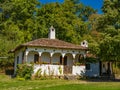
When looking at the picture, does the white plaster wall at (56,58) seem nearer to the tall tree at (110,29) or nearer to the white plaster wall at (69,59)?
the white plaster wall at (69,59)

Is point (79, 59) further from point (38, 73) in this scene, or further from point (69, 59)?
point (38, 73)

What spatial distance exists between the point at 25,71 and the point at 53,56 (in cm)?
575

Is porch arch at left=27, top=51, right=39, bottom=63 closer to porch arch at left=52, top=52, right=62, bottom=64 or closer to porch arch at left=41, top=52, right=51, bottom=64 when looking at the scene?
porch arch at left=41, top=52, right=51, bottom=64

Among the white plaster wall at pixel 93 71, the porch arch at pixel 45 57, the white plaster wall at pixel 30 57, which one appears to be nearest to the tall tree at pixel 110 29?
the white plaster wall at pixel 93 71

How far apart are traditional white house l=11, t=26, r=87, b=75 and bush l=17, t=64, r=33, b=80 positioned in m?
1.04

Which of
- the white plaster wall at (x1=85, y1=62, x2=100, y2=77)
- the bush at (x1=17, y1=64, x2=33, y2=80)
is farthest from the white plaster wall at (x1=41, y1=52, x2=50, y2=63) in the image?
the white plaster wall at (x1=85, y1=62, x2=100, y2=77)

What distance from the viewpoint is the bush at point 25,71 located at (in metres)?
31.2

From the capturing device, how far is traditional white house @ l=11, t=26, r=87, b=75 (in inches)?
1312

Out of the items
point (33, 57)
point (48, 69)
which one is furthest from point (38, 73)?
point (33, 57)

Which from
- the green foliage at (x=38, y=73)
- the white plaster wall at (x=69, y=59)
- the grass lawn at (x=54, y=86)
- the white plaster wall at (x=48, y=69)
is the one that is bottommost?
the grass lawn at (x=54, y=86)

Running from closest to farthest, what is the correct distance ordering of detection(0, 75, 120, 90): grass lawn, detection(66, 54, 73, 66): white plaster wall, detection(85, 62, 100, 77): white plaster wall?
detection(0, 75, 120, 90): grass lawn < detection(66, 54, 73, 66): white plaster wall < detection(85, 62, 100, 77): white plaster wall

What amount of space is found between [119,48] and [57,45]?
851 centimetres

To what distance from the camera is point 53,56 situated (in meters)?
36.1

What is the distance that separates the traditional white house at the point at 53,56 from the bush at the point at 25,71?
104 cm
